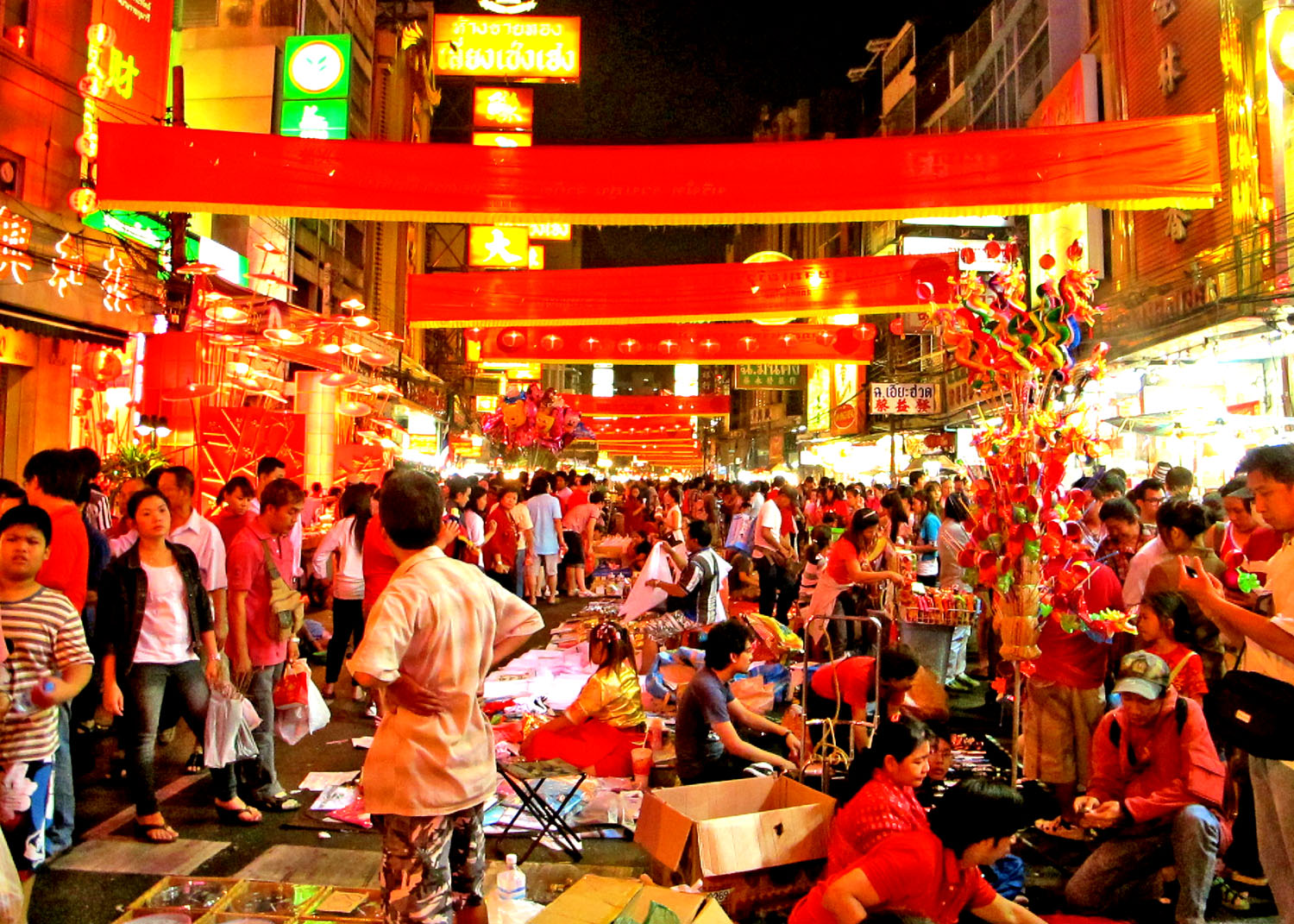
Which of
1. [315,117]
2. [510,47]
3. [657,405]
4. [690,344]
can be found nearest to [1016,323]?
[690,344]

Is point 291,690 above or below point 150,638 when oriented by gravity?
below

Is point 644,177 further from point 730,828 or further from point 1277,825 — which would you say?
point 1277,825

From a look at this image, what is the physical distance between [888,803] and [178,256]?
12980mm

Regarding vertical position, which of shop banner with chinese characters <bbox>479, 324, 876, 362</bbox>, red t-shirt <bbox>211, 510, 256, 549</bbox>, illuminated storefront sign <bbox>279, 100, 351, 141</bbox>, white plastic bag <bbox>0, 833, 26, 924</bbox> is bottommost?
white plastic bag <bbox>0, 833, 26, 924</bbox>

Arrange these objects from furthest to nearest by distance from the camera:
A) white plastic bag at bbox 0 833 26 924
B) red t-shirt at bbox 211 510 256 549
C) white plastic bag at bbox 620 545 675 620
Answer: white plastic bag at bbox 620 545 675 620 < red t-shirt at bbox 211 510 256 549 < white plastic bag at bbox 0 833 26 924

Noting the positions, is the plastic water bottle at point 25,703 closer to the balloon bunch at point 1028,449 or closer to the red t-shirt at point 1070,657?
the balloon bunch at point 1028,449

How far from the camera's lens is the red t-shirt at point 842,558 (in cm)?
783

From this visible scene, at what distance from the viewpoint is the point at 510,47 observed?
21.3m

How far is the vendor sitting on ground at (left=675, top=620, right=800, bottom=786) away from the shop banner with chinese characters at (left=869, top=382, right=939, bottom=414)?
1656 centimetres

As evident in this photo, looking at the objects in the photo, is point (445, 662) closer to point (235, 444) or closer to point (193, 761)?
point (193, 761)

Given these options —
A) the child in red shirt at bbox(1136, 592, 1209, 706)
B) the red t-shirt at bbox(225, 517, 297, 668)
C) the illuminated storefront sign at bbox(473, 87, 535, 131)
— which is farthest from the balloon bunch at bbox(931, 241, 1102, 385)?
the illuminated storefront sign at bbox(473, 87, 535, 131)

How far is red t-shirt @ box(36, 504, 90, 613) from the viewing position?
5.06m

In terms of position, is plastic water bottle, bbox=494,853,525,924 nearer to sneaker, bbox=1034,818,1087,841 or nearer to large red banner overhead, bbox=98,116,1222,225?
sneaker, bbox=1034,818,1087,841

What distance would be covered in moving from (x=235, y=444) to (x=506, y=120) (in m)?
14.0
